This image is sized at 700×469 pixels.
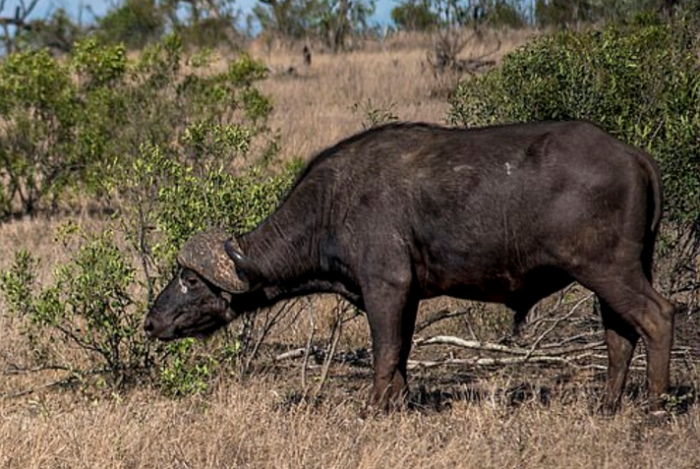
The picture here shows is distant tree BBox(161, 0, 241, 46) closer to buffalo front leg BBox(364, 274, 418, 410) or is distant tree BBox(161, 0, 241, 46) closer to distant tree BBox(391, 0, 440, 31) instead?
distant tree BBox(391, 0, 440, 31)

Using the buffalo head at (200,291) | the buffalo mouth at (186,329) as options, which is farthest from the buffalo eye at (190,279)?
the buffalo mouth at (186,329)

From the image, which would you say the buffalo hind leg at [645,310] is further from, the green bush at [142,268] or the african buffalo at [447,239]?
the green bush at [142,268]

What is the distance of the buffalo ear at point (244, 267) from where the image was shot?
760 centimetres

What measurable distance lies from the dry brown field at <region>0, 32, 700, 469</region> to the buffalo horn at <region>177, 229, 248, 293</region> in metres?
0.73

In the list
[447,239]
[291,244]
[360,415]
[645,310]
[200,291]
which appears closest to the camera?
[645,310]

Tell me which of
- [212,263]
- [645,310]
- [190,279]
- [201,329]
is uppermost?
[212,263]

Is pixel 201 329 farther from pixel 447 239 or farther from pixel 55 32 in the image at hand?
pixel 55 32

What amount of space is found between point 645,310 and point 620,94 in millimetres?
2769

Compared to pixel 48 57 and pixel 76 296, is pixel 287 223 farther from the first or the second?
pixel 48 57

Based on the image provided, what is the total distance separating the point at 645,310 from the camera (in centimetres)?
703

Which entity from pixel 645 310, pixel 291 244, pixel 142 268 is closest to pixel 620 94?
pixel 645 310

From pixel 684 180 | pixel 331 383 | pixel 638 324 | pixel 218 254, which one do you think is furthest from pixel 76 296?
pixel 684 180

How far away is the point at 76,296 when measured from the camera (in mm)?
8430

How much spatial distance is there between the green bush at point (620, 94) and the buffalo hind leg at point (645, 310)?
5.89 ft
